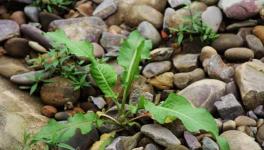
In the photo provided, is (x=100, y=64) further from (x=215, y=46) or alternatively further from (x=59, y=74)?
(x=215, y=46)

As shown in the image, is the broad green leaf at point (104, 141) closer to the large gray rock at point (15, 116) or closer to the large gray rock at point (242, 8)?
the large gray rock at point (15, 116)

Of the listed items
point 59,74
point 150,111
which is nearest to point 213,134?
point 150,111

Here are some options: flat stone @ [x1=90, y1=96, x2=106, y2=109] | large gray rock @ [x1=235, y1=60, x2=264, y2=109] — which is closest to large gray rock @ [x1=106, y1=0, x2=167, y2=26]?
flat stone @ [x1=90, y1=96, x2=106, y2=109]

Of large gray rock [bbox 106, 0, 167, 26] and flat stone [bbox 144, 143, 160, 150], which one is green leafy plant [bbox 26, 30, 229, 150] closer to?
flat stone [bbox 144, 143, 160, 150]

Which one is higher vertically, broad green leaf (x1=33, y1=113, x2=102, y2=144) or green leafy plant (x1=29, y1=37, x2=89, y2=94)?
green leafy plant (x1=29, y1=37, x2=89, y2=94)

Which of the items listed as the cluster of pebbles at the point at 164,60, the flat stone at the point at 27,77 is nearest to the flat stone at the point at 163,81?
the cluster of pebbles at the point at 164,60
